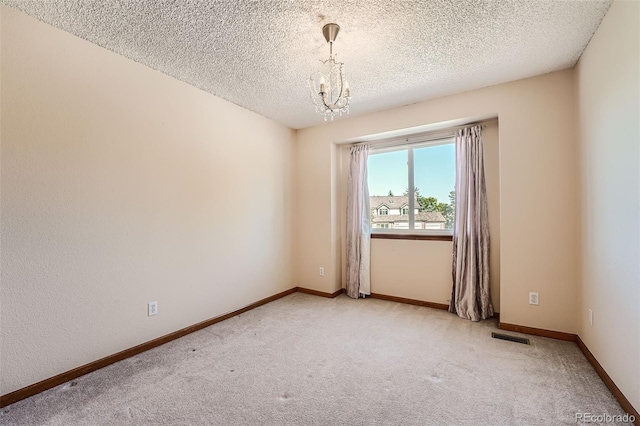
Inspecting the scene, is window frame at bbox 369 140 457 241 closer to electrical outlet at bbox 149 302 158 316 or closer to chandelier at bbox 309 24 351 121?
chandelier at bbox 309 24 351 121

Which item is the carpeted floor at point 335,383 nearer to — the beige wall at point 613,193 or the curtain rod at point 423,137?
the beige wall at point 613,193

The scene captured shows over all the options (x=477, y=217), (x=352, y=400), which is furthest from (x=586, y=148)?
(x=352, y=400)

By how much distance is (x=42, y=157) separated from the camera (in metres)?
1.92

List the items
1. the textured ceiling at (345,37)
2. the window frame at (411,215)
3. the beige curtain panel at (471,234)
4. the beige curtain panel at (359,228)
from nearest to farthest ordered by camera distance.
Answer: the textured ceiling at (345,37) → the beige curtain panel at (471,234) → the window frame at (411,215) → the beige curtain panel at (359,228)

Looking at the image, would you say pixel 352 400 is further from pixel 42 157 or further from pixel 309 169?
pixel 309 169

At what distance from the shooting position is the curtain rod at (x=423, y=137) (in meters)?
3.25

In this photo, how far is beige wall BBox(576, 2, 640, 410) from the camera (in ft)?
5.12

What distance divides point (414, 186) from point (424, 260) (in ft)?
3.18

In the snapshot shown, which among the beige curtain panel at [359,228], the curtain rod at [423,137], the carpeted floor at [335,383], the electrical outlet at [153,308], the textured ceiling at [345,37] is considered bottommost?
the carpeted floor at [335,383]

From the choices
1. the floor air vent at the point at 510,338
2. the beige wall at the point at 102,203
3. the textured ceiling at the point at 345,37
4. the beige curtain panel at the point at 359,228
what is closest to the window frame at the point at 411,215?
the beige curtain panel at the point at 359,228

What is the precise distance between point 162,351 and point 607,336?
3.37 meters

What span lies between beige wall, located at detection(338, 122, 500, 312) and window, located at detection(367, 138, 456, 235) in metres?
0.25

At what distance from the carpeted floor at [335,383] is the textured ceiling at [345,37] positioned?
8.12 feet

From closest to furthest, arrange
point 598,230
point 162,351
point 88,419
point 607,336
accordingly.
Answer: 1. point 88,419
2. point 607,336
3. point 598,230
4. point 162,351
